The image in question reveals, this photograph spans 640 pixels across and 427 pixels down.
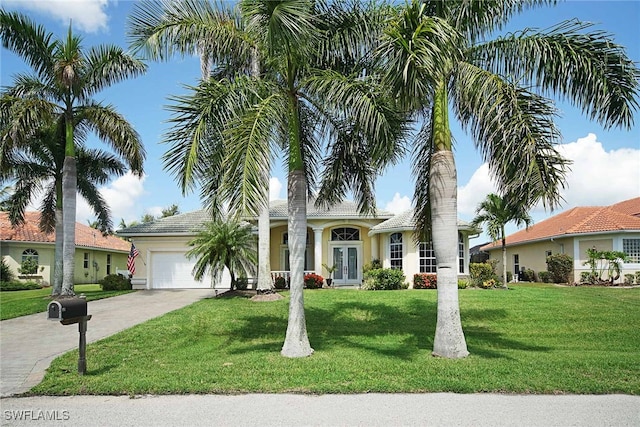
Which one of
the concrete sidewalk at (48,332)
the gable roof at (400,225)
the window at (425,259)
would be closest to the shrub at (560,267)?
the gable roof at (400,225)

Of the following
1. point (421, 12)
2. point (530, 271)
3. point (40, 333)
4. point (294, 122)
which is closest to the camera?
point (421, 12)

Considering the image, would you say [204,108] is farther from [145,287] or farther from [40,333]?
[145,287]

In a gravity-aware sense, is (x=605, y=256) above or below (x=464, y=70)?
below

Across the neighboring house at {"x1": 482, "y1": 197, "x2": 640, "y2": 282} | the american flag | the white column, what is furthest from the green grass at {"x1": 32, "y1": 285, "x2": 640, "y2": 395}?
the american flag

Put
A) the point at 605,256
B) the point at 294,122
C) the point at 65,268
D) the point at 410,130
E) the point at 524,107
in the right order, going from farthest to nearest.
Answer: the point at 605,256 → the point at 65,268 → the point at 410,130 → the point at 294,122 → the point at 524,107

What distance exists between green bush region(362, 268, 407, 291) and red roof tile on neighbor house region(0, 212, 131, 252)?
50.2 ft

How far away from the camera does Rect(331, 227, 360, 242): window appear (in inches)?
951

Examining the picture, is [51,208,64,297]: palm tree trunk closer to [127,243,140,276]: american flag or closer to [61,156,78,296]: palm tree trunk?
[61,156,78,296]: palm tree trunk

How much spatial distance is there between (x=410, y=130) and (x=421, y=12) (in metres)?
3.12

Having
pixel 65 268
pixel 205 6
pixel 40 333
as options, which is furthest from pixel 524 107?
pixel 65 268

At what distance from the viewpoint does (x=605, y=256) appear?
22781 millimetres

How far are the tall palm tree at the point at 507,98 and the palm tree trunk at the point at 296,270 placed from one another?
2.42 metres

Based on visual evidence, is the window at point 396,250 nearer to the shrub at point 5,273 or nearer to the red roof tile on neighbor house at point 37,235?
the red roof tile on neighbor house at point 37,235

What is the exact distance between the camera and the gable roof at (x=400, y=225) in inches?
819
